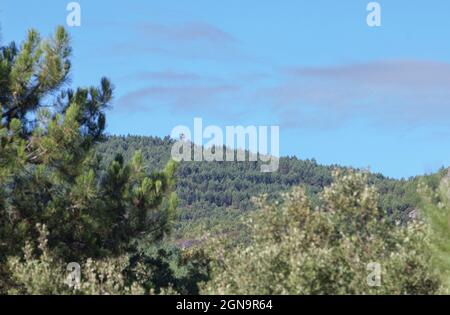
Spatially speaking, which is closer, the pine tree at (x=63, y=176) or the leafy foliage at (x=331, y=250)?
the leafy foliage at (x=331, y=250)

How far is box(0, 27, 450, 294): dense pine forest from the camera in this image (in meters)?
25.6

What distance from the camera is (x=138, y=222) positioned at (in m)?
42.1

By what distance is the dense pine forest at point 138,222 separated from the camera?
2564cm

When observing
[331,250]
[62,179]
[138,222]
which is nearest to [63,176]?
[62,179]

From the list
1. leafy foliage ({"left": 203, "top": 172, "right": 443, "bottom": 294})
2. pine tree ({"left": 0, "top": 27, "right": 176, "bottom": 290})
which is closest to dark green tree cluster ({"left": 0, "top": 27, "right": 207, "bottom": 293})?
pine tree ({"left": 0, "top": 27, "right": 176, "bottom": 290})

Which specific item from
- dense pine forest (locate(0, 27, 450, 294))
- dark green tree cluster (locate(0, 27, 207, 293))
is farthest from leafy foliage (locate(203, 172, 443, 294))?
dark green tree cluster (locate(0, 27, 207, 293))

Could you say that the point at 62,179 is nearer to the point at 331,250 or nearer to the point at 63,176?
the point at 63,176

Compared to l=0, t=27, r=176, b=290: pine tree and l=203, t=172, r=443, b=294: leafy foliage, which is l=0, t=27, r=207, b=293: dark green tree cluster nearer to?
l=0, t=27, r=176, b=290: pine tree

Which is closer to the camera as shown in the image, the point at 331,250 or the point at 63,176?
the point at 331,250

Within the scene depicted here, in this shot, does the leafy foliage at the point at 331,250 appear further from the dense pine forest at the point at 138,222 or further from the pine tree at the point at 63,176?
the pine tree at the point at 63,176

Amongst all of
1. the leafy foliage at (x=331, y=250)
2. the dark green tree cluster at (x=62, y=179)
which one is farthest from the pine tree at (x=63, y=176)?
the leafy foliage at (x=331, y=250)

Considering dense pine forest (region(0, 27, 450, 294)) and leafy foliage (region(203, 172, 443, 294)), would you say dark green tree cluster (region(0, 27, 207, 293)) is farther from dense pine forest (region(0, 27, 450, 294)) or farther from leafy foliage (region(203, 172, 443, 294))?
leafy foliage (region(203, 172, 443, 294))

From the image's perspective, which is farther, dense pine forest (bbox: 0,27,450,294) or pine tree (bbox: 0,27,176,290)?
pine tree (bbox: 0,27,176,290)

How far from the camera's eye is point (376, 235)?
2770cm
